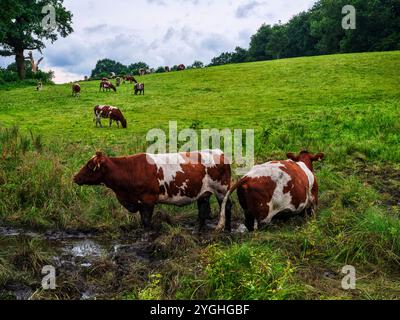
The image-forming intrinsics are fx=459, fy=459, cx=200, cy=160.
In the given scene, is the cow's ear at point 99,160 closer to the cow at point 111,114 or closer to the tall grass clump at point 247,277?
the tall grass clump at point 247,277

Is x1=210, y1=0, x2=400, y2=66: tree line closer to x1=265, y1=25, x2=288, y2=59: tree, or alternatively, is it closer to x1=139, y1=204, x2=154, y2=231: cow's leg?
x1=265, y1=25, x2=288, y2=59: tree

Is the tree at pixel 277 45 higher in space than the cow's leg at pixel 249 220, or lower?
higher

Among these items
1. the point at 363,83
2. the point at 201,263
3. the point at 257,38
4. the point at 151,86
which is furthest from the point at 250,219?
the point at 257,38

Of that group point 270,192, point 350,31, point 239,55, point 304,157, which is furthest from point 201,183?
point 239,55

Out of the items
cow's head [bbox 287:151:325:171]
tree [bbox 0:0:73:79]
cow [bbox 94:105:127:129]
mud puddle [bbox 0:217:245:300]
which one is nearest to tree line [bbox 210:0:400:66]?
tree [bbox 0:0:73:79]

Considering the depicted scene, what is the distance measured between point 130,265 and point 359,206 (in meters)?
5.23

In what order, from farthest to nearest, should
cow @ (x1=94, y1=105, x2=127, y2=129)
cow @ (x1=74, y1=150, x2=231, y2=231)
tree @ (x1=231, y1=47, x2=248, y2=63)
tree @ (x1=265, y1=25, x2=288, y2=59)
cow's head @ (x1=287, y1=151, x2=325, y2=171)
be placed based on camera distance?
1. tree @ (x1=231, y1=47, x2=248, y2=63)
2. tree @ (x1=265, y1=25, x2=288, y2=59)
3. cow @ (x1=94, y1=105, x2=127, y2=129)
4. cow's head @ (x1=287, y1=151, x2=325, y2=171)
5. cow @ (x1=74, y1=150, x2=231, y2=231)

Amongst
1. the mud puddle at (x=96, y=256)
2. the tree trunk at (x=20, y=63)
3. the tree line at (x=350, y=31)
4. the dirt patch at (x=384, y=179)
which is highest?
the tree line at (x=350, y=31)

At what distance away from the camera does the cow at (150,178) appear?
31.3 feet

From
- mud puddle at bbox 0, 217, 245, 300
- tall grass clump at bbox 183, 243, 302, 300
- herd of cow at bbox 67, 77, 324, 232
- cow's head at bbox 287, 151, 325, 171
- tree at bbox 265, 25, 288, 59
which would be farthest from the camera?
tree at bbox 265, 25, 288, 59

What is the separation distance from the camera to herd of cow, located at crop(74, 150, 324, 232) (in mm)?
8867

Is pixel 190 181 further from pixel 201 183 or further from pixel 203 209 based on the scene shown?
pixel 203 209

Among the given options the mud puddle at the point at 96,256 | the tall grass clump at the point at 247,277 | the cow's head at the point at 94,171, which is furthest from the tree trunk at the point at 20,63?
the tall grass clump at the point at 247,277
